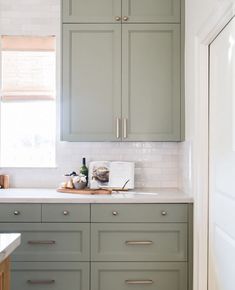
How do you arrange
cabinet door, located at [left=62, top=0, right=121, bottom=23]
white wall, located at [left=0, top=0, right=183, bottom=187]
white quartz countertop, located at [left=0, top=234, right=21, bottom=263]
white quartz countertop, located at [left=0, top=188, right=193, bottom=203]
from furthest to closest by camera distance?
white wall, located at [left=0, top=0, right=183, bottom=187]
cabinet door, located at [left=62, top=0, right=121, bottom=23]
white quartz countertop, located at [left=0, top=188, right=193, bottom=203]
white quartz countertop, located at [left=0, top=234, right=21, bottom=263]

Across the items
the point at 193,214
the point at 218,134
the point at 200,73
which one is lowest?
the point at 193,214

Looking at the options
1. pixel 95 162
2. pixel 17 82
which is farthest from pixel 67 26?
pixel 95 162

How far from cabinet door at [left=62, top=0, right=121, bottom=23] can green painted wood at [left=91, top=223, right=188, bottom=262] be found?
166cm

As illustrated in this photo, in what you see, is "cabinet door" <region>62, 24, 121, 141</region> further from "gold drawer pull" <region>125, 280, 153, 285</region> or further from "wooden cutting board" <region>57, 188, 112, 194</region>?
"gold drawer pull" <region>125, 280, 153, 285</region>

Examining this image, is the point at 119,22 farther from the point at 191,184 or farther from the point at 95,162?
the point at 191,184

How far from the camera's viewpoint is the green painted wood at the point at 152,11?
306cm

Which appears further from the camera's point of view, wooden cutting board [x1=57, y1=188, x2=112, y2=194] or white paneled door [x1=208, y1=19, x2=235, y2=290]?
wooden cutting board [x1=57, y1=188, x2=112, y2=194]

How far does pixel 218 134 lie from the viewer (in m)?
2.33

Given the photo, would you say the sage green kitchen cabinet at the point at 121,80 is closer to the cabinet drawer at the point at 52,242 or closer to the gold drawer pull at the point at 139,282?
the cabinet drawer at the point at 52,242

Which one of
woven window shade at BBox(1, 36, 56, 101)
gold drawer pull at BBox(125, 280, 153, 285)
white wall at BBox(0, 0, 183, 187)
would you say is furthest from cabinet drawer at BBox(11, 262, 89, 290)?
woven window shade at BBox(1, 36, 56, 101)

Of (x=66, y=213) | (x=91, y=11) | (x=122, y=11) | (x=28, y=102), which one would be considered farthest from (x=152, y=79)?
(x=66, y=213)

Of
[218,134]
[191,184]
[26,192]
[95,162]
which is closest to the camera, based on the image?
[218,134]

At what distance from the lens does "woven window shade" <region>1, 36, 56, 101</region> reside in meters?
3.38

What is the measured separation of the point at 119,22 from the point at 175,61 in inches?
22.1
